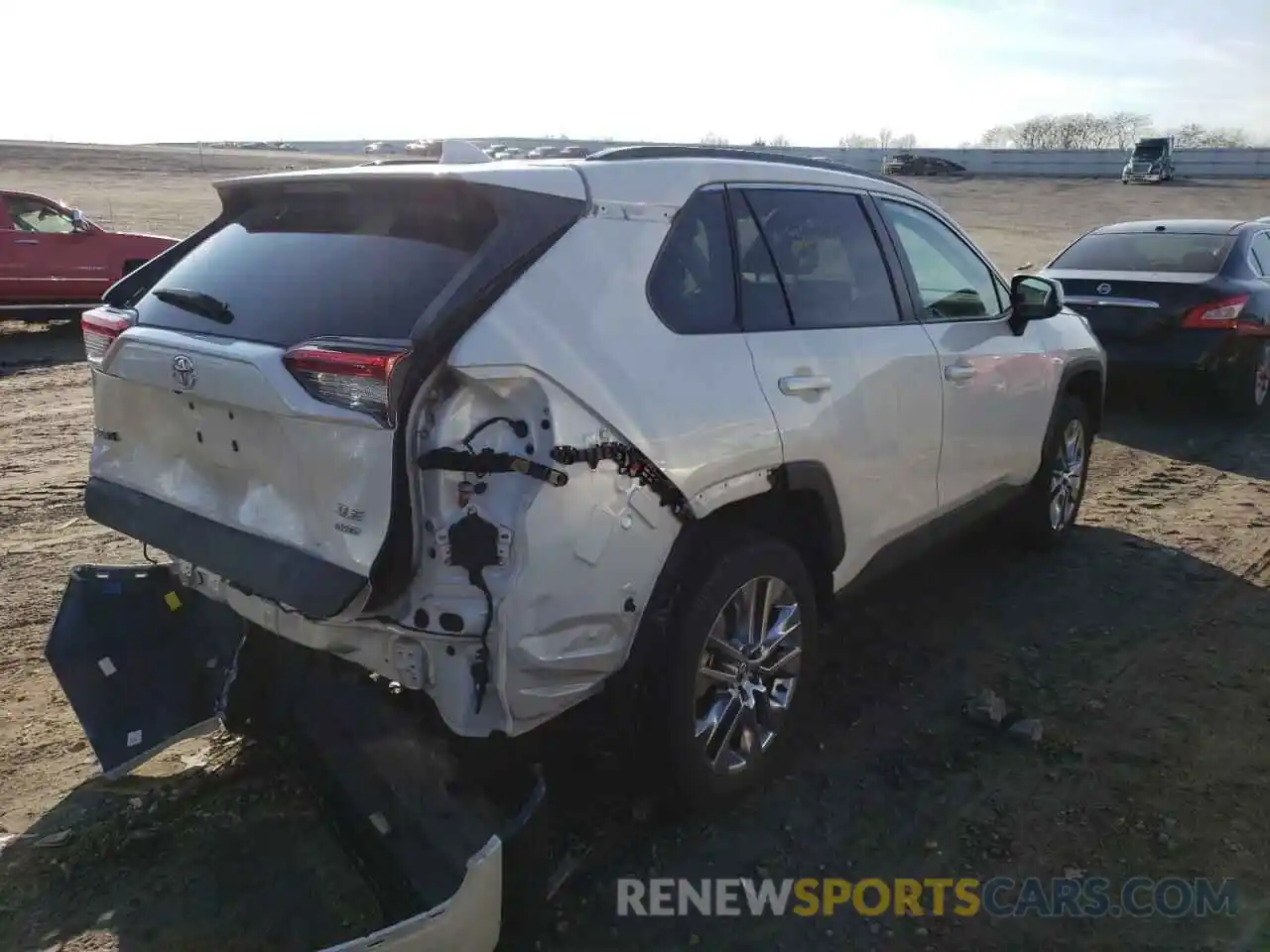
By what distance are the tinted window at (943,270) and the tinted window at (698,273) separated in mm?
1219

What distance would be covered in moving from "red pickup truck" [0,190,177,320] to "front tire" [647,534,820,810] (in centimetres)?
1047

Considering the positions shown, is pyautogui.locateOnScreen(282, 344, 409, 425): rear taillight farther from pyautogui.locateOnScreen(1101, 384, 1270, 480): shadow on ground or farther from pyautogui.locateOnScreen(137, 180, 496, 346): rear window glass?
pyautogui.locateOnScreen(1101, 384, 1270, 480): shadow on ground

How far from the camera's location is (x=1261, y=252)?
9266mm

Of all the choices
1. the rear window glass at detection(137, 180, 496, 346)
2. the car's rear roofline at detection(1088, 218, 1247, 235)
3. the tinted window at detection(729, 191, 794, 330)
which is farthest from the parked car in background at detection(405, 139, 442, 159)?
the car's rear roofline at detection(1088, 218, 1247, 235)

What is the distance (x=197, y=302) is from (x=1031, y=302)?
11.8 feet

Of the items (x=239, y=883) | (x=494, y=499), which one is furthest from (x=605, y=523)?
(x=239, y=883)

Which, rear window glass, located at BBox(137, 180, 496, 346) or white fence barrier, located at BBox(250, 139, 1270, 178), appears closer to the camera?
rear window glass, located at BBox(137, 180, 496, 346)

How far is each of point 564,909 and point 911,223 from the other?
10.0ft

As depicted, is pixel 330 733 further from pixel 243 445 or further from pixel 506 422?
pixel 506 422

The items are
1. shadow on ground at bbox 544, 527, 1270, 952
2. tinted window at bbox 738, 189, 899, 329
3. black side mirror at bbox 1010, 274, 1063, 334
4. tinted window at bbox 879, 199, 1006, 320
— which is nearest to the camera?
shadow on ground at bbox 544, 527, 1270, 952

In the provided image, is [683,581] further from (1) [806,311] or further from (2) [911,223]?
(2) [911,223]

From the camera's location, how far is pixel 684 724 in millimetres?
3102

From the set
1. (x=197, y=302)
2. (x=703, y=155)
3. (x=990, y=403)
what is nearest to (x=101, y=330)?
(x=197, y=302)

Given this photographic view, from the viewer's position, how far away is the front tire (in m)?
3.06
